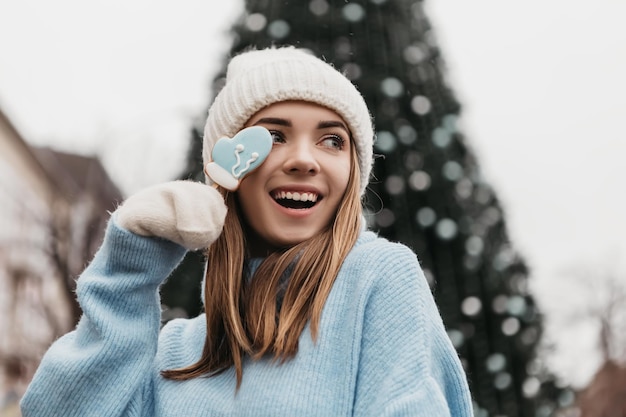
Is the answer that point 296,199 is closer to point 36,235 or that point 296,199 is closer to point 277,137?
point 277,137

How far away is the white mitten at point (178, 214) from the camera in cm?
177

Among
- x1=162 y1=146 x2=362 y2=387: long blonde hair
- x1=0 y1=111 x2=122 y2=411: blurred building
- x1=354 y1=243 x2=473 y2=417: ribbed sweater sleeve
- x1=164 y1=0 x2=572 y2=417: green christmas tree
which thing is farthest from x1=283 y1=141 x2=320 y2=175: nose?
x1=0 y1=111 x2=122 y2=411: blurred building

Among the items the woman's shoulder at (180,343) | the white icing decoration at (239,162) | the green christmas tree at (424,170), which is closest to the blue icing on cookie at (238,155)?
the white icing decoration at (239,162)

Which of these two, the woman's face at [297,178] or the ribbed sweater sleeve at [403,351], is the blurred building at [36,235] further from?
the ribbed sweater sleeve at [403,351]

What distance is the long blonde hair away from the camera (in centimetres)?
178

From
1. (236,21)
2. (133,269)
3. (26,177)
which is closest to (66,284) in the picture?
(236,21)

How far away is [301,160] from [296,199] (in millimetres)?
101

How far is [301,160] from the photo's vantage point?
1899 millimetres

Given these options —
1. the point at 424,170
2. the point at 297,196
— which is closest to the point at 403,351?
the point at 297,196

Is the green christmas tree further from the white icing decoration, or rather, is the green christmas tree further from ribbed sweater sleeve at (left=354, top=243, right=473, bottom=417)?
ribbed sweater sleeve at (left=354, top=243, right=473, bottom=417)

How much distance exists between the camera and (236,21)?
16.5 feet

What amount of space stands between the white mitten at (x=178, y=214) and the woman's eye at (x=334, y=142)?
1.04ft

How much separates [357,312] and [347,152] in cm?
46

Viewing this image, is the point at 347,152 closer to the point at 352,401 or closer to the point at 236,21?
the point at 352,401
